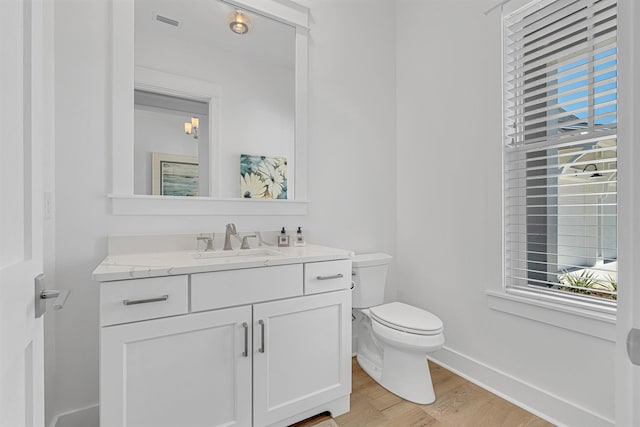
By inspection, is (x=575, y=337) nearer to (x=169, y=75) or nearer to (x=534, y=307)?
(x=534, y=307)

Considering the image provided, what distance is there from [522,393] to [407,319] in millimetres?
711

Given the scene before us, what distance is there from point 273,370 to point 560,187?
1.69 m

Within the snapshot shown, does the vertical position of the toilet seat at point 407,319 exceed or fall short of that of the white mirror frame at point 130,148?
it falls short

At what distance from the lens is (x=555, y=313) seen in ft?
5.16

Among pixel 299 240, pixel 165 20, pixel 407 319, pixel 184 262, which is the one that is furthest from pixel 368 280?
pixel 165 20

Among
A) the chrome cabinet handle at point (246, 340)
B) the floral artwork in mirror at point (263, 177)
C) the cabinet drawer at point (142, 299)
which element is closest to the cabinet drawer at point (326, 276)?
the chrome cabinet handle at point (246, 340)

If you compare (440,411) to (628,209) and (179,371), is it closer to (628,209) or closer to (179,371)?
(179,371)

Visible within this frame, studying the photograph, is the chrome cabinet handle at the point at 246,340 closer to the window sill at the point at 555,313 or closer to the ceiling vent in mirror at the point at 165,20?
the window sill at the point at 555,313

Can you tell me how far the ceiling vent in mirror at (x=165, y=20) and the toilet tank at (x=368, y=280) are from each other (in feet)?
5.65

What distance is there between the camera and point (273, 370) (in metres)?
1.42

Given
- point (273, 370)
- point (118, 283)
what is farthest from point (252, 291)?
point (118, 283)

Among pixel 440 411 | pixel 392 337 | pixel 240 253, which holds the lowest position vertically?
pixel 440 411

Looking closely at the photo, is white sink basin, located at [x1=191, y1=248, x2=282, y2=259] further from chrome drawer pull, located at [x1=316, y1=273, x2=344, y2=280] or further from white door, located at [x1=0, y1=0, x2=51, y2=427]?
white door, located at [x1=0, y1=0, x2=51, y2=427]

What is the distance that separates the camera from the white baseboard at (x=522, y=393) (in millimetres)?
1475
